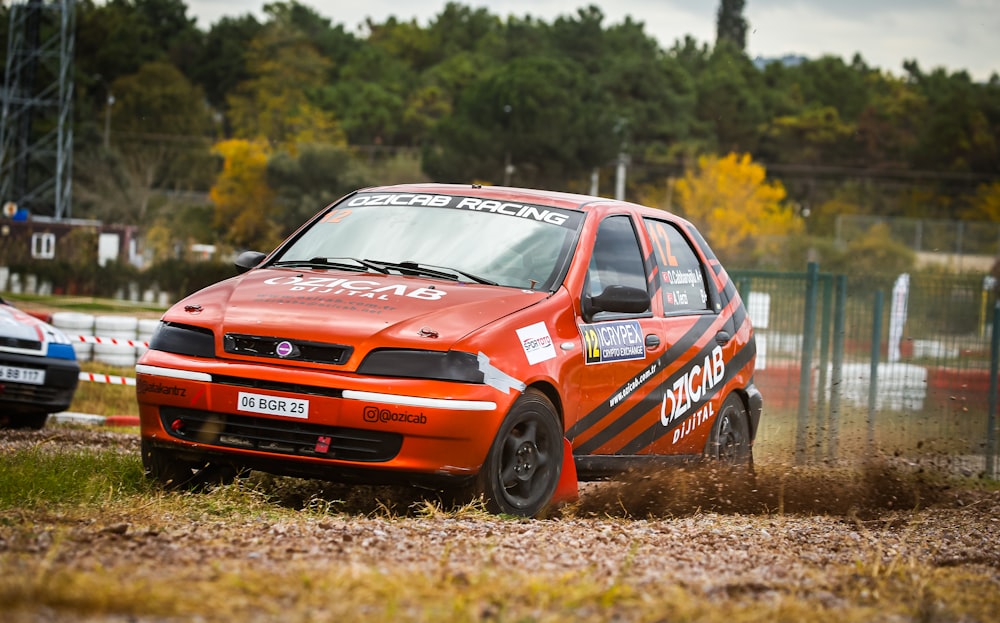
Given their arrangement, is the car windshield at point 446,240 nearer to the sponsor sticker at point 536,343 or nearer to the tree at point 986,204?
the sponsor sticker at point 536,343

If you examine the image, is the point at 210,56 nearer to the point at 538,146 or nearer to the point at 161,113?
the point at 161,113

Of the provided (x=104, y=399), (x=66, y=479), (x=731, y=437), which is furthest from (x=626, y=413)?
(x=104, y=399)

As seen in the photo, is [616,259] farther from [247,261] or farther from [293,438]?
[293,438]

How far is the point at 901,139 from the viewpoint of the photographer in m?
100

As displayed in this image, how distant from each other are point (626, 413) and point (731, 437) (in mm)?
1573

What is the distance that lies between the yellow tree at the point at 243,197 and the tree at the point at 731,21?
277ft

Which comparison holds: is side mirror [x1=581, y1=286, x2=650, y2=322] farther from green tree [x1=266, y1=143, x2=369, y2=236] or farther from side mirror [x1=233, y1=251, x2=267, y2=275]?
green tree [x1=266, y1=143, x2=369, y2=236]

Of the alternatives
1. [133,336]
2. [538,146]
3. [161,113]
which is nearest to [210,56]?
[161,113]

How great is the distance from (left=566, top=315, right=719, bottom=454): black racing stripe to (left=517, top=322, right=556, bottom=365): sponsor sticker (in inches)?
18.5

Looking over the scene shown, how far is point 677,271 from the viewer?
8.22 meters

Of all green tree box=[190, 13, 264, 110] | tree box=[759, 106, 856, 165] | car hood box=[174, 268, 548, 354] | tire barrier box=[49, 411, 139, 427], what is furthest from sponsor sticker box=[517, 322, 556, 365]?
green tree box=[190, 13, 264, 110]

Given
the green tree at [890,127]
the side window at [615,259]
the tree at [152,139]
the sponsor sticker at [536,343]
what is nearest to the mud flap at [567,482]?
the sponsor sticker at [536,343]

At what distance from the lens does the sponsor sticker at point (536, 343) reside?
628cm

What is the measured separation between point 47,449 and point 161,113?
9390 centimetres
